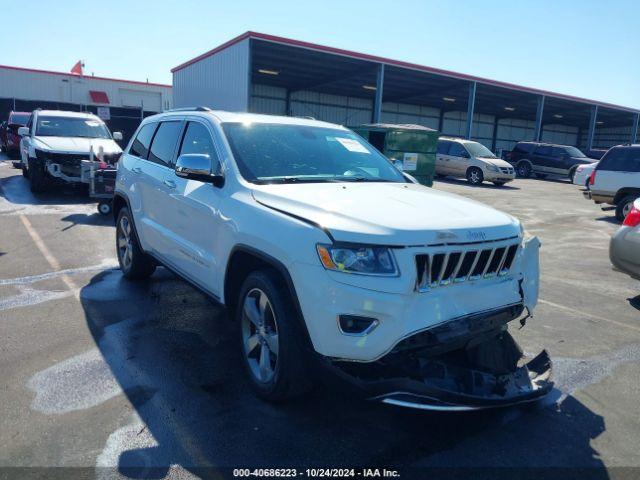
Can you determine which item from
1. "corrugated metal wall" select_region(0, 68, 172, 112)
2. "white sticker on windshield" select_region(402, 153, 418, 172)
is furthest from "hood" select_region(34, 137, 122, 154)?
"corrugated metal wall" select_region(0, 68, 172, 112)

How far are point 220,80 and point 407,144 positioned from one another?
36.7ft

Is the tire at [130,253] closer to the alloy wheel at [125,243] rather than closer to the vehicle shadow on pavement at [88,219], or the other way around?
the alloy wheel at [125,243]

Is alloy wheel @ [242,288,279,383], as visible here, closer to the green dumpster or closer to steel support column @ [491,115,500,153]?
the green dumpster

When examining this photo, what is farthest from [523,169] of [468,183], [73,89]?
[73,89]

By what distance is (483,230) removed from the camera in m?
2.94

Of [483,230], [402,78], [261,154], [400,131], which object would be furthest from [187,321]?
[402,78]

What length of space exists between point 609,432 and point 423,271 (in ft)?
5.25

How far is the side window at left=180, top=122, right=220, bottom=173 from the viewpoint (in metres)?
4.07

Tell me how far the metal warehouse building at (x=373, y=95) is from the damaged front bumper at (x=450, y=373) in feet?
60.4

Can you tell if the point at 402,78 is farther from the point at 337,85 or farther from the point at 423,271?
the point at 423,271

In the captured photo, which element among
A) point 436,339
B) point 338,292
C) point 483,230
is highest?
point 483,230

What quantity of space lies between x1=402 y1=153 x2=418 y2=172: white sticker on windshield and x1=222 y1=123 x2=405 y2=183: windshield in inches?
419

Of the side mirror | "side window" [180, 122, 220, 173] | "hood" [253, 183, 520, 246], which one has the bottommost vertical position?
"hood" [253, 183, 520, 246]

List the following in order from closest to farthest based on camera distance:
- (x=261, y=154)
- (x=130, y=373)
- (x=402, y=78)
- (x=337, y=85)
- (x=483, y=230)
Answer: (x=483, y=230), (x=130, y=373), (x=261, y=154), (x=402, y=78), (x=337, y=85)
